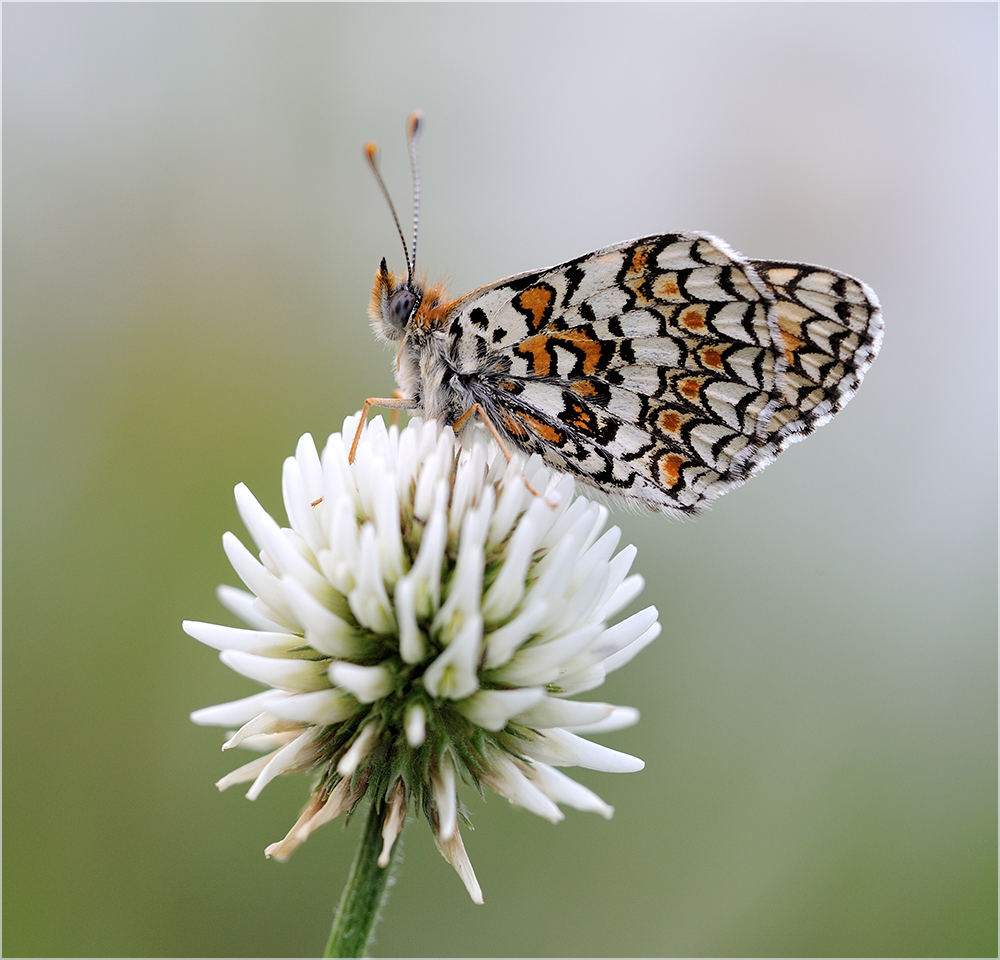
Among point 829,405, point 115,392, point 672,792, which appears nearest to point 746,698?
point 672,792

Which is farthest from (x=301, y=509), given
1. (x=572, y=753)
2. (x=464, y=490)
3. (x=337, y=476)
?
(x=572, y=753)

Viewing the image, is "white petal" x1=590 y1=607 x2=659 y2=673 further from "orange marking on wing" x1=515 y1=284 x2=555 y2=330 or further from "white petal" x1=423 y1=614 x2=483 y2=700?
"orange marking on wing" x1=515 y1=284 x2=555 y2=330

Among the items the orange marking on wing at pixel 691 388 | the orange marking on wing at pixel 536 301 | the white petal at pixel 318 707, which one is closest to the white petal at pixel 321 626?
the white petal at pixel 318 707

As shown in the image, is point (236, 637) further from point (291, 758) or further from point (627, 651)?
point (627, 651)

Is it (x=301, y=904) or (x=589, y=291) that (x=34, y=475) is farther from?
(x=589, y=291)

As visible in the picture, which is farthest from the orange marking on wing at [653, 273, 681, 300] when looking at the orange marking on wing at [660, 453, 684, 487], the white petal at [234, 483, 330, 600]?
the white petal at [234, 483, 330, 600]

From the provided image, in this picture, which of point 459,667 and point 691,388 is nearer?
point 459,667
